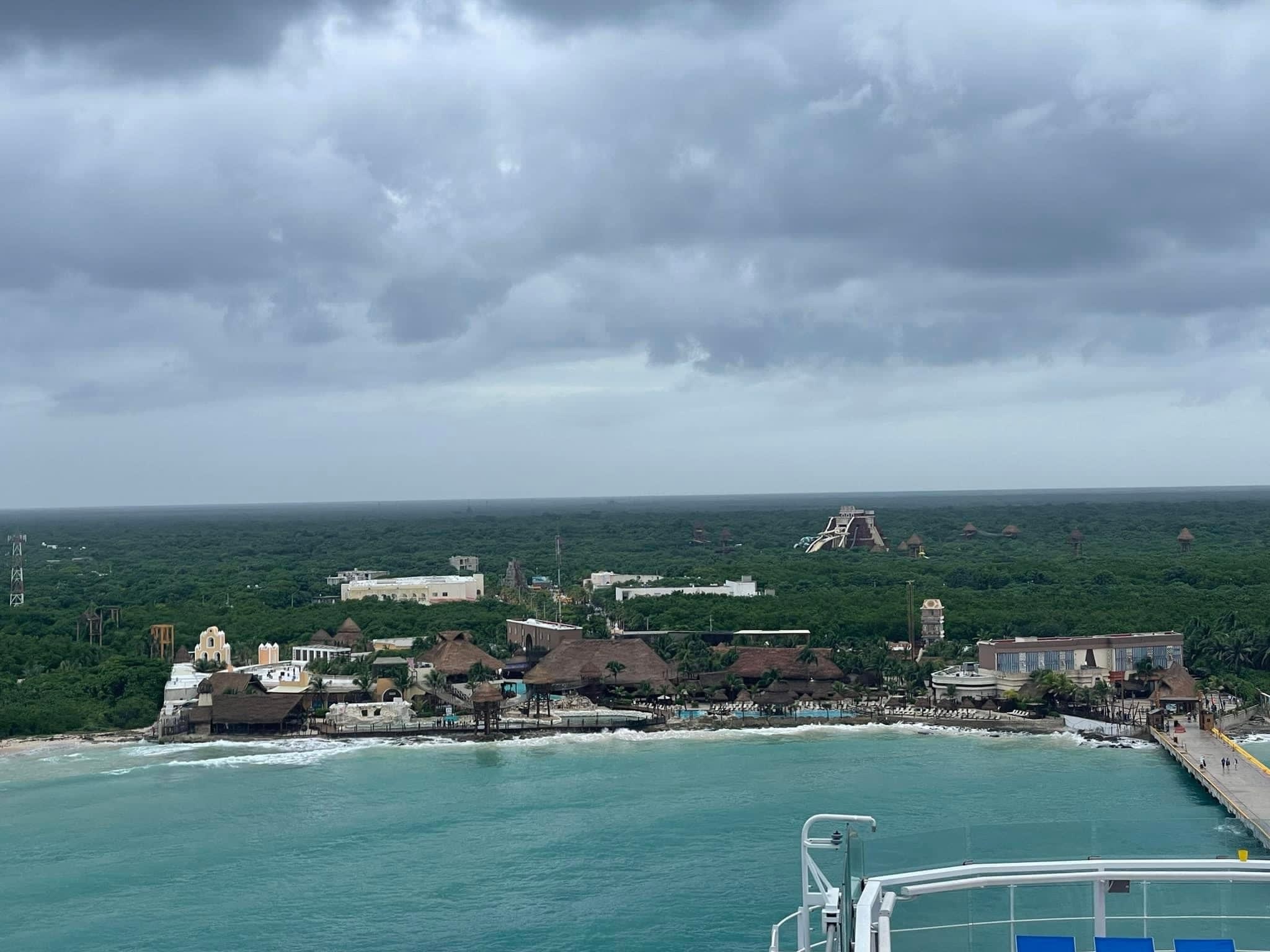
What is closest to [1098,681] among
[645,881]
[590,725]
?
[590,725]

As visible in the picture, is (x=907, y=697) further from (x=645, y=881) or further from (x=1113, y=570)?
(x=1113, y=570)

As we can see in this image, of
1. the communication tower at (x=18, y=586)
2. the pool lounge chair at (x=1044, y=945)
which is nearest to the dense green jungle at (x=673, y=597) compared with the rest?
the communication tower at (x=18, y=586)

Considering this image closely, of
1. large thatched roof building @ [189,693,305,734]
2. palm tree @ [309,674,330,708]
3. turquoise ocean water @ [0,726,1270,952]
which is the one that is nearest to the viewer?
turquoise ocean water @ [0,726,1270,952]

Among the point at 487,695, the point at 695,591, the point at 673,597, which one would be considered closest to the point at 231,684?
the point at 487,695

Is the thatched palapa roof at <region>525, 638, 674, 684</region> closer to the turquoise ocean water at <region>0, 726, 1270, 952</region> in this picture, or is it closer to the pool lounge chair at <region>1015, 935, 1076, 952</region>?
the turquoise ocean water at <region>0, 726, 1270, 952</region>

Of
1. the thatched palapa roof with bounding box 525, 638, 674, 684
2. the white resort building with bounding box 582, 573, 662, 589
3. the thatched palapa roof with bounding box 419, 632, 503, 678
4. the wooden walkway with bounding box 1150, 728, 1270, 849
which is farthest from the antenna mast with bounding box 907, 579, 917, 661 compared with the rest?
the white resort building with bounding box 582, 573, 662, 589

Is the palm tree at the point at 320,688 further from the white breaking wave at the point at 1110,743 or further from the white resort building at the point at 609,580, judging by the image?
the white resort building at the point at 609,580

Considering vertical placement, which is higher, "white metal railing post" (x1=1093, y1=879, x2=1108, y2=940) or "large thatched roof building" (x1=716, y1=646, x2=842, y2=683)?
"white metal railing post" (x1=1093, y1=879, x2=1108, y2=940)
